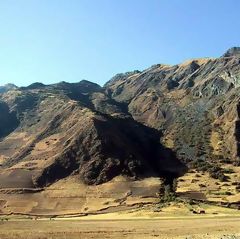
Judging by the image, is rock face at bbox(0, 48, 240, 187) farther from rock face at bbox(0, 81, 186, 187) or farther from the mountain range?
the mountain range

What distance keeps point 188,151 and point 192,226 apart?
231 ft

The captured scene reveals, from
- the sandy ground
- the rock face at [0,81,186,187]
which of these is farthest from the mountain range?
the sandy ground

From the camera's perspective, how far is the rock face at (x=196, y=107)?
409 ft

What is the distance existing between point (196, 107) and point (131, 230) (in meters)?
107

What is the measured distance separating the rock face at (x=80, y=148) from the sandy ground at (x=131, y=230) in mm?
44414

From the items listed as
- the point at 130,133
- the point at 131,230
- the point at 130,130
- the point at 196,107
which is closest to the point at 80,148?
the point at 130,133

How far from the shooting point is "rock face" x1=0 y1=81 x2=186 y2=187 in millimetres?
105125

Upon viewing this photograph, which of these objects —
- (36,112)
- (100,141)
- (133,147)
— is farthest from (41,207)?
→ (36,112)

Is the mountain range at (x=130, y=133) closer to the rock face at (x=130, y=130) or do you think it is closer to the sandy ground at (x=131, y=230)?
the rock face at (x=130, y=130)

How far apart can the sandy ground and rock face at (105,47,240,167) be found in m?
59.9

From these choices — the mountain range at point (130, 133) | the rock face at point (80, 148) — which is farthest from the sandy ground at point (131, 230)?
the rock face at point (80, 148)

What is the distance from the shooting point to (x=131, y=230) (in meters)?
51.2

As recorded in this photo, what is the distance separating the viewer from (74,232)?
5019cm

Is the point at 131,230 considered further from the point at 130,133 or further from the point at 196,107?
the point at 196,107
